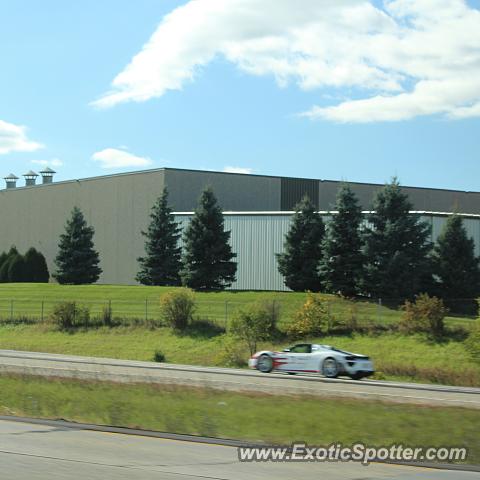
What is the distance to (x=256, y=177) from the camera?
238 feet

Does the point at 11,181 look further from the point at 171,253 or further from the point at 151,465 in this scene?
the point at 151,465

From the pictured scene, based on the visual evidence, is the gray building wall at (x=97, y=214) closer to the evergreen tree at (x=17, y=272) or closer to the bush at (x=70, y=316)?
the evergreen tree at (x=17, y=272)

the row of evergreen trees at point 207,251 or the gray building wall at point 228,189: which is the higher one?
the gray building wall at point 228,189

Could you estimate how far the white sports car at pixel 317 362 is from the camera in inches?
1152

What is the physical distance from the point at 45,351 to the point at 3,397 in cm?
2742

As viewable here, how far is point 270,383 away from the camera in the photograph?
25.4 m

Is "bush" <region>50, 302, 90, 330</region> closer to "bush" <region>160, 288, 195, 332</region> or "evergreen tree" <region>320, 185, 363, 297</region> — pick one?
"bush" <region>160, 288, 195, 332</region>

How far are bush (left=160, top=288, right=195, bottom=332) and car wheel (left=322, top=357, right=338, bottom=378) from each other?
17708mm

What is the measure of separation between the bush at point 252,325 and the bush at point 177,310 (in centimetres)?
510

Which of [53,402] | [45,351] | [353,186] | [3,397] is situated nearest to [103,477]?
[53,402]

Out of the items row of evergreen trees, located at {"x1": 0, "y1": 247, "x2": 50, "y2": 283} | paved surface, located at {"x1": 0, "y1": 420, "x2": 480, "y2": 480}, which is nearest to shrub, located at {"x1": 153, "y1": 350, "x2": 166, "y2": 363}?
paved surface, located at {"x1": 0, "y1": 420, "x2": 480, "y2": 480}

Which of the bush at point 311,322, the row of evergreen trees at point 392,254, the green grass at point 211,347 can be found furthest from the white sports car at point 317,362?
the row of evergreen trees at point 392,254

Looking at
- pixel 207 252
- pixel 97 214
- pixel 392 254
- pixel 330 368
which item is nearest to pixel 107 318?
pixel 207 252

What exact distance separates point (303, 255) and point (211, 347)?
13.3 metres
